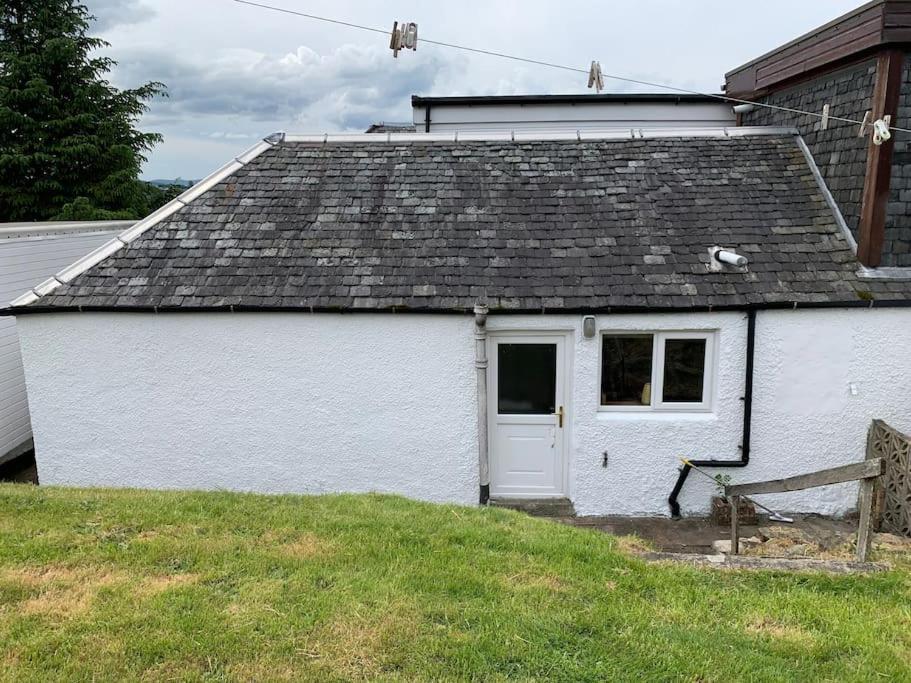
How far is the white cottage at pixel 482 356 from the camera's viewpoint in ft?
26.1

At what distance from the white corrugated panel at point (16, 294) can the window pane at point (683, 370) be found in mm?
10133

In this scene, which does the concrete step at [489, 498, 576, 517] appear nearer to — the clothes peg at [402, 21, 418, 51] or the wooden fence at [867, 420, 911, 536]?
the wooden fence at [867, 420, 911, 536]

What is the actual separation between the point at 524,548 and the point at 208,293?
5449 mm

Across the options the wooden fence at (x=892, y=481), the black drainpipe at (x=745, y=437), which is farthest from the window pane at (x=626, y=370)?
the wooden fence at (x=892, y=481)

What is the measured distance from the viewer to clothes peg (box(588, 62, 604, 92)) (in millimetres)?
8133

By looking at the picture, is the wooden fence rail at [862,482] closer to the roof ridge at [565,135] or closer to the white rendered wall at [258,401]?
the white rendered wall at [258,401]

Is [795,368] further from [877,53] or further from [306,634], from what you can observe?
[306,634]

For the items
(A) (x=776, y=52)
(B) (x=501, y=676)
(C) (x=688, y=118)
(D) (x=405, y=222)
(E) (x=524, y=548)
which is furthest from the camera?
(C) (x=688, y=118)

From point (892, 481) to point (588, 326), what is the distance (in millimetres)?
4081

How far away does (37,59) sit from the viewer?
19.3 m

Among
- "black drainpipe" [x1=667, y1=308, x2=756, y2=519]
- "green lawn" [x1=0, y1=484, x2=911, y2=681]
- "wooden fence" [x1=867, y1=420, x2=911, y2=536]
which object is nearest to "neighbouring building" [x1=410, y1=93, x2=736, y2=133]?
"black drainpipe" [x1=667, y1=308, x2=756, y2=519]

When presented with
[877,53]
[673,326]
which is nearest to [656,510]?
[673,326]

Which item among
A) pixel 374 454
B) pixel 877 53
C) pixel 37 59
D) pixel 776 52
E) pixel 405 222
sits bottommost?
pixel 374 454

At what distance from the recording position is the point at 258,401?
27.3 feet
